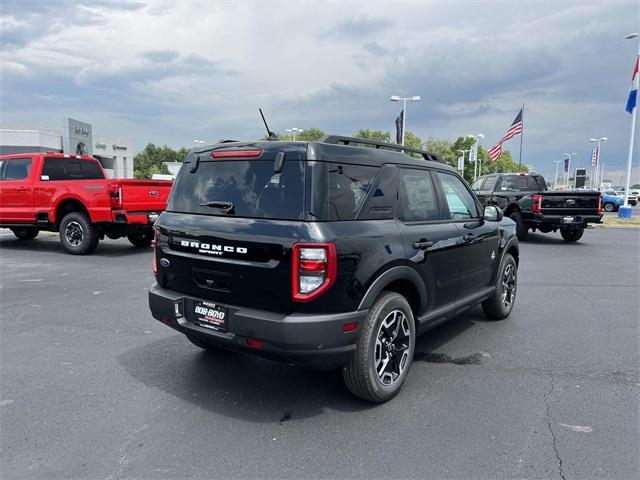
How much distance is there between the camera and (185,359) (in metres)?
4.19

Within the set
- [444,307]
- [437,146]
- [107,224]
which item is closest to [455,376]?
[444,307]

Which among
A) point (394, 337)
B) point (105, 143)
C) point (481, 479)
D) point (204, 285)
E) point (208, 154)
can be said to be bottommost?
point (481, 479)

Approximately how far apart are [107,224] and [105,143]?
55.2m

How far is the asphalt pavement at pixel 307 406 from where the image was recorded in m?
2.67

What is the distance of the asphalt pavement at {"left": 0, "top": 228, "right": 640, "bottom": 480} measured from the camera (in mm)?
2668

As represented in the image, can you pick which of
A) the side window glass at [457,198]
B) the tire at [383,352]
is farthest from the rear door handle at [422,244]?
the side window glass at [457,198]

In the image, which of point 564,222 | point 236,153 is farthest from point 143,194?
point 564,222

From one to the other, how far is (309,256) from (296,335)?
0.50 metres

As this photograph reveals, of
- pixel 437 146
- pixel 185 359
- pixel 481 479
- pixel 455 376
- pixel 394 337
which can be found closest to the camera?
pixel 481 479

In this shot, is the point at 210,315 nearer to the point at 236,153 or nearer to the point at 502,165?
the point at 236,153

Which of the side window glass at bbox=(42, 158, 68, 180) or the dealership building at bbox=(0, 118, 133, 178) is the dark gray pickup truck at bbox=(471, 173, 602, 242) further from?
the dealership building at bbox=(0, 118, 133, 178)

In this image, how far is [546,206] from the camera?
12477mm

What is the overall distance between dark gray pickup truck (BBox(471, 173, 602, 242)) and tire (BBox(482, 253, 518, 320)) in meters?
7.75

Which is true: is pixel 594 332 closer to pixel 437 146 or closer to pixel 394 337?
pixel 394 337
